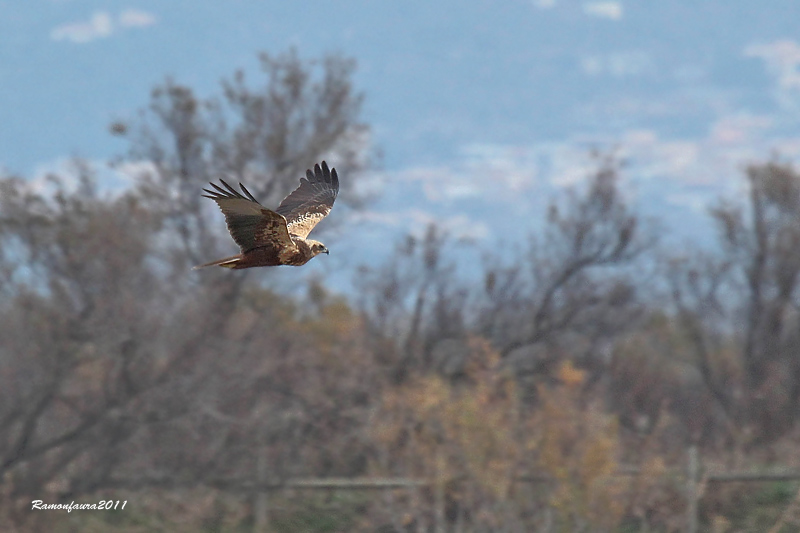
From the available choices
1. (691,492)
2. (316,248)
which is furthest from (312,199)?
(691,492)

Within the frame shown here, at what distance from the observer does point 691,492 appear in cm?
1489

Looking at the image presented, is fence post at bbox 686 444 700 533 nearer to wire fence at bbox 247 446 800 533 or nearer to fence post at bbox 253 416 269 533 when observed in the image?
wire fence at bbox 247 446 800 533

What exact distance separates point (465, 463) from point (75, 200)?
7.95 meters

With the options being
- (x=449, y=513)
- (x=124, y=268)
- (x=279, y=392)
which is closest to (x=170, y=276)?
(x=124, y=268)

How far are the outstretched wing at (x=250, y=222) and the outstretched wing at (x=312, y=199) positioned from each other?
1.46m

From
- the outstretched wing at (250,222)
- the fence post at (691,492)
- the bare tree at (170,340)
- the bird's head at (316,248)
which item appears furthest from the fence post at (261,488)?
the outstretched wing at (250,222)

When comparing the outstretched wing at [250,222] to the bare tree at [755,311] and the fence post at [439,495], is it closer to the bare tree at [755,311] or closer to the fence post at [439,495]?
the fence post at [439,495]

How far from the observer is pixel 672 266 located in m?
23.7

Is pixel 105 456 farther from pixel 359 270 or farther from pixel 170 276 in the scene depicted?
pixel 359 270

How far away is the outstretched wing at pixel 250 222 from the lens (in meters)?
6.11
